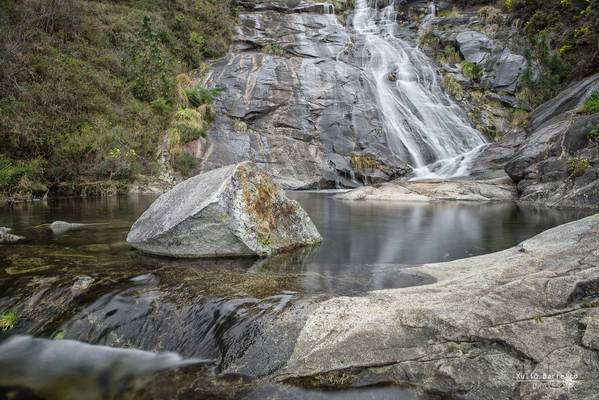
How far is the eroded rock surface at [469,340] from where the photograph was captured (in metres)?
2.48

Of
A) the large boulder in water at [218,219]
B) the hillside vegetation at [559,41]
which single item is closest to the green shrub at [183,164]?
the large boulder in water at [218,219]

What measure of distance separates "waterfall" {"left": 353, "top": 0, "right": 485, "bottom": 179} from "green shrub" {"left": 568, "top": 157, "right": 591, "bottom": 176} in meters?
5.29

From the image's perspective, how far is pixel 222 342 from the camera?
308 cm

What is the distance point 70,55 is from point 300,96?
39.3 feet

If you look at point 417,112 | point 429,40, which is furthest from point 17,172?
point 429,40

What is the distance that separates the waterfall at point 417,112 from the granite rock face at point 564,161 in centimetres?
371

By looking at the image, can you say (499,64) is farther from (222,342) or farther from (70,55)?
(222,342)

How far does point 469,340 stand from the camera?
108 inches

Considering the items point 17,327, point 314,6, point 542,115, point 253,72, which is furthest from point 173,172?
point 314,6

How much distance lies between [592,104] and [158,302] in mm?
16489

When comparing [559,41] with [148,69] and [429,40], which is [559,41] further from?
[148,69]

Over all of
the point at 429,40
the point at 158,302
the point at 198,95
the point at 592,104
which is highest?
the point at 429,40

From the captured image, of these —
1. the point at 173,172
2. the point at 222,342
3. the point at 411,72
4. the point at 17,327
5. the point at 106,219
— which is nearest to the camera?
the point at 222,342

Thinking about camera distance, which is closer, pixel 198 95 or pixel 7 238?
pixel 7 238
